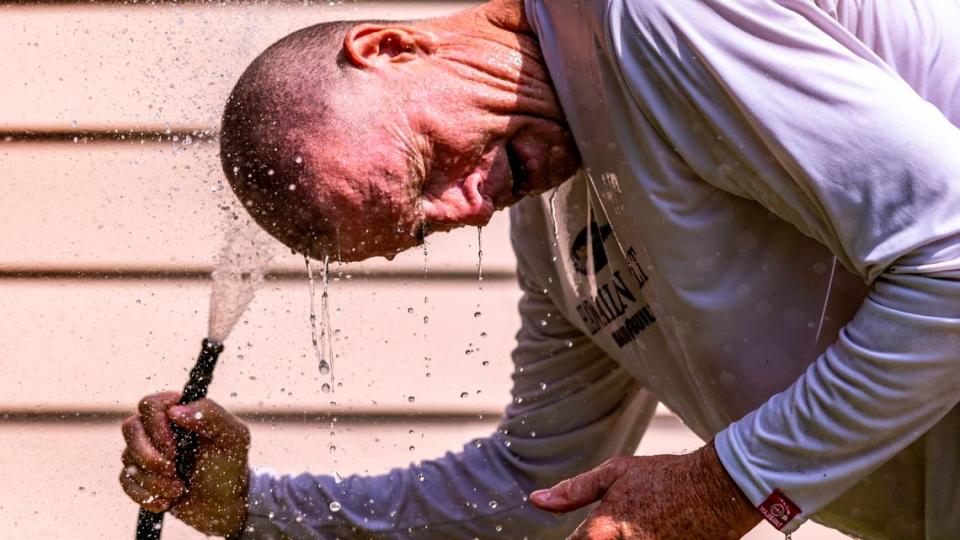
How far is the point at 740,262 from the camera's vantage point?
233cm

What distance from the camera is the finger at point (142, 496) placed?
2746mm

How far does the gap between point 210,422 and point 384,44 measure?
92 cm

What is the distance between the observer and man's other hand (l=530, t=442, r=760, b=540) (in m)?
2.17

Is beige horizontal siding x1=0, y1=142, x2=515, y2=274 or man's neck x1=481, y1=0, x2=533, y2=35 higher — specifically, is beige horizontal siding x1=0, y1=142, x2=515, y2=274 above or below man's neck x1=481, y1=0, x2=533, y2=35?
below

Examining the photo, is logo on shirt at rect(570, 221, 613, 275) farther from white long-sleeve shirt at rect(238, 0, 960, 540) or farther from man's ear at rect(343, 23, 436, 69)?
man's ear at rect(343, 23, 436, 69)

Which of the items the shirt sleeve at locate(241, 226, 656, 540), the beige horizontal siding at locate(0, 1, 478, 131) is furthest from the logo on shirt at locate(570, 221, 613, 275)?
the beige horizontal siding at locate(0, 1, 478, 131)

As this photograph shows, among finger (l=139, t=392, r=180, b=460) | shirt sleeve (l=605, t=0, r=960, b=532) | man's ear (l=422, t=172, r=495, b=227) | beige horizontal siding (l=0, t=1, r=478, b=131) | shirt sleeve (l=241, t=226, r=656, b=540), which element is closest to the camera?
shirt sleeve (l=605, t=0, r=960, b=532)

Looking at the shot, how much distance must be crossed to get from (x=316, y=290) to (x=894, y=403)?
259 centimetres

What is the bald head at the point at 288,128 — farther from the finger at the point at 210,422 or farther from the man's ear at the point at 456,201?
the finger at the point at 210,422

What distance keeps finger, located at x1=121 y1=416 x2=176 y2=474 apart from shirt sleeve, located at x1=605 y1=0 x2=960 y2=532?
1.20 m

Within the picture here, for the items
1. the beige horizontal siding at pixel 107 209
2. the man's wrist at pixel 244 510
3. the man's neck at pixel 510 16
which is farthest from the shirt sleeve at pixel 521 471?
the beige horizontal siding at pixel 107 209

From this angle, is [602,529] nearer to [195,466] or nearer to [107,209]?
[195,466]

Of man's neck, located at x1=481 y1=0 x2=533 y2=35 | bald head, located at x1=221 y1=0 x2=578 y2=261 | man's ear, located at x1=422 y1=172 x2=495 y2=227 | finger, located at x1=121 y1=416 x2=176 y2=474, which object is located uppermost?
man's neck, located at x1=481 y1=0 x2=533 y2=35

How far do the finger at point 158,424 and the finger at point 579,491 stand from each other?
864mm
